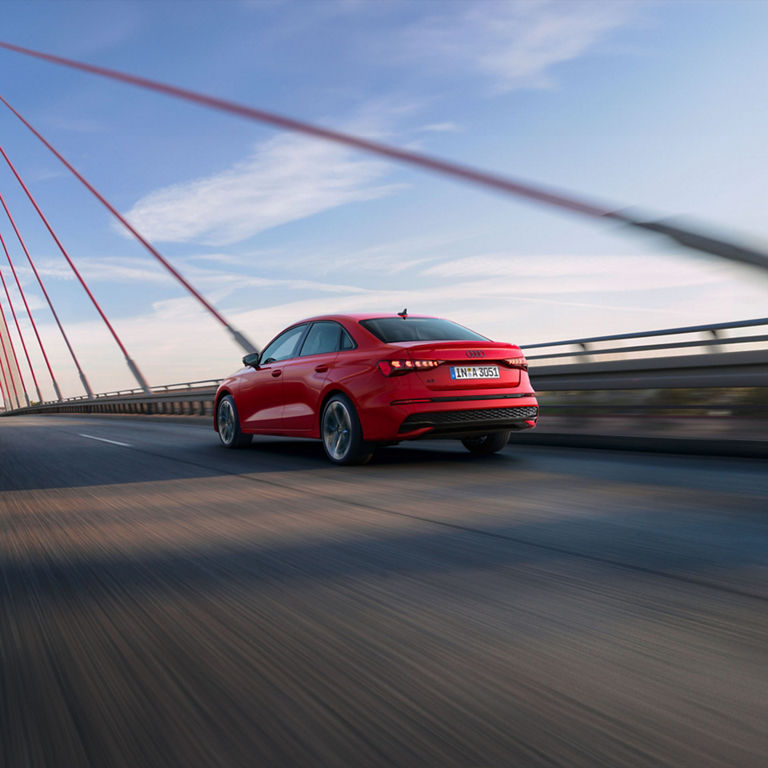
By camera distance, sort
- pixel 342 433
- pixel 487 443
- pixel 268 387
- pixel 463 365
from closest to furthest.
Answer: pixel 463 365, pixel 342 433, pixel 487 443, pixel 268 387

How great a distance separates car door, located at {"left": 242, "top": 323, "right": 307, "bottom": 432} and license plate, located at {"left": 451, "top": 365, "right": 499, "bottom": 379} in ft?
7.93

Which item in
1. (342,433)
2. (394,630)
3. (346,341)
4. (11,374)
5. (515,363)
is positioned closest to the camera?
(394,630)

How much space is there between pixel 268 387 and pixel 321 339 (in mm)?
1234

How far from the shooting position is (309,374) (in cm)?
867

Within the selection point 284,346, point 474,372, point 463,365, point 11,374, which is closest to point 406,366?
point 463,365

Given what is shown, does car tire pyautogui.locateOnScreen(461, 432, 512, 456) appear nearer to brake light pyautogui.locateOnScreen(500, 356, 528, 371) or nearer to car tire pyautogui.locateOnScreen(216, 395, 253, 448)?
brake light pyautogui.locateOnScreen(500, 356, 528, 371)

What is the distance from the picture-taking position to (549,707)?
213 centimetres

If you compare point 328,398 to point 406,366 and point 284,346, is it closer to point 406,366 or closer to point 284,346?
point 406,366

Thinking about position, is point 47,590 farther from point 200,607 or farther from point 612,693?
point 612,693

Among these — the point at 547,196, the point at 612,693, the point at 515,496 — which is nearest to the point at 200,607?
the point at 612,693

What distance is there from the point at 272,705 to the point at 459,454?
22.3 ft

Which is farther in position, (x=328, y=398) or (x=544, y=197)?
(x=328, y=398)

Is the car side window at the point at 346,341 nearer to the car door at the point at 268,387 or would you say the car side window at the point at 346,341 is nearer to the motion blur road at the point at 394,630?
the car door at the point at 268,387

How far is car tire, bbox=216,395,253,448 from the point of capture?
1070 centimetres
